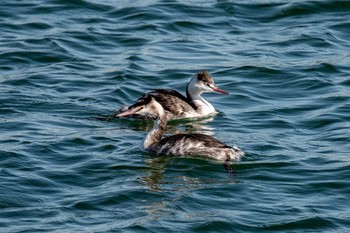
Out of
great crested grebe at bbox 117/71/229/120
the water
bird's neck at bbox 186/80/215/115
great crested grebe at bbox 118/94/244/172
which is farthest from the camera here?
bird's neck at bbox 186/80/215/115

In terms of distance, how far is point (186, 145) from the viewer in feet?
55.3

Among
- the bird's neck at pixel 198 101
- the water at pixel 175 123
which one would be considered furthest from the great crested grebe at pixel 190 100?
the water at pixel 175 123

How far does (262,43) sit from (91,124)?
6.50m

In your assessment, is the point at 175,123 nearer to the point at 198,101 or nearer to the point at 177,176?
the point at 198,101

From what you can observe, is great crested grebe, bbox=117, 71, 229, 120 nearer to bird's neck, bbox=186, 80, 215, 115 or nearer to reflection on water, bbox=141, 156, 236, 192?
bird's neck, bbox=186, 80, 215, 115

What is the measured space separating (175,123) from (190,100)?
0.68 m

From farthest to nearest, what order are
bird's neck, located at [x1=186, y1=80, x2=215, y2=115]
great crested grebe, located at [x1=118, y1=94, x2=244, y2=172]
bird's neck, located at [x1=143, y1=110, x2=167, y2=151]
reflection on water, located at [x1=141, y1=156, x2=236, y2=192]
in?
bird's neck, located at [x1=186, y1=80, x2=215, y2=115] → bird's neck, located at [x1=143, y1=110, x2=167, y2=151] → great crested grebe, located at [x1=118, y1=94, x2=244, y2=172] → reflection on water, located at [x1=141, y1=156, x2=236, y2=192]

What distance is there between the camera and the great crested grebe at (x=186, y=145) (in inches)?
652

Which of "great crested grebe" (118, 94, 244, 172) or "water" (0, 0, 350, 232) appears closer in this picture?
"water" (0, 0, 350, 232)

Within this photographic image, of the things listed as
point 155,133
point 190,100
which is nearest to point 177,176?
point 155,133

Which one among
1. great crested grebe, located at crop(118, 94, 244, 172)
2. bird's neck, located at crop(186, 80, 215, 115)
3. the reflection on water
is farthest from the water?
bird's neck, located at crop(186, 80, 215, 115)

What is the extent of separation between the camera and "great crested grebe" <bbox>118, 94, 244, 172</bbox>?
16.6 metres

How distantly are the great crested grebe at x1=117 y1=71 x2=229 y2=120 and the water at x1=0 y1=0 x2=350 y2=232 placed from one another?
0.23m

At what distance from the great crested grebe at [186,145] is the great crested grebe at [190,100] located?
1.68 m
